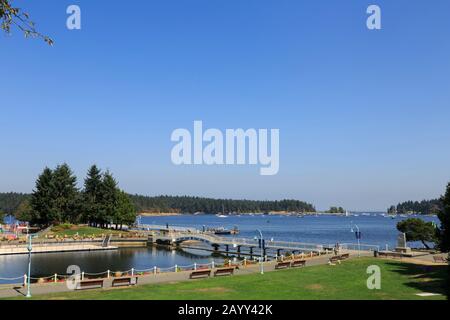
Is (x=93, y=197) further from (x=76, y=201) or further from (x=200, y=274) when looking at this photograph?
(x=200, y=274)

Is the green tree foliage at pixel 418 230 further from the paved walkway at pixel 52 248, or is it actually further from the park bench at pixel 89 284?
the park bench at pixel 89 284

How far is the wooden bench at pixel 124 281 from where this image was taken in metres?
31.4

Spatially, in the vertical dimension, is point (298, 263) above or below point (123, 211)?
below

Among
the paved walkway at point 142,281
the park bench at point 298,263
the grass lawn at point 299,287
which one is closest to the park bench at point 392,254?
the paved walkway at point 142,281

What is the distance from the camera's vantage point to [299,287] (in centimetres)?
3020

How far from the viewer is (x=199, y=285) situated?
31375 millimetres

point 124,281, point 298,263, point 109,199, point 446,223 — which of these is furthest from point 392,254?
point 109,199

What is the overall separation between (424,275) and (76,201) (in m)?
89.7

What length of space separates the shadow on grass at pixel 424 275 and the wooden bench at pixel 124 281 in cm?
1924

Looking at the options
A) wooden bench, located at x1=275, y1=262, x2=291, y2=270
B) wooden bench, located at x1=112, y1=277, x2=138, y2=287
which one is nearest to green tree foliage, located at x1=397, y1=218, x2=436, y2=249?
wooden bench, located at x1=275, y1=262, x2=291, y2=270

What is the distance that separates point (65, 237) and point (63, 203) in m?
18.2
